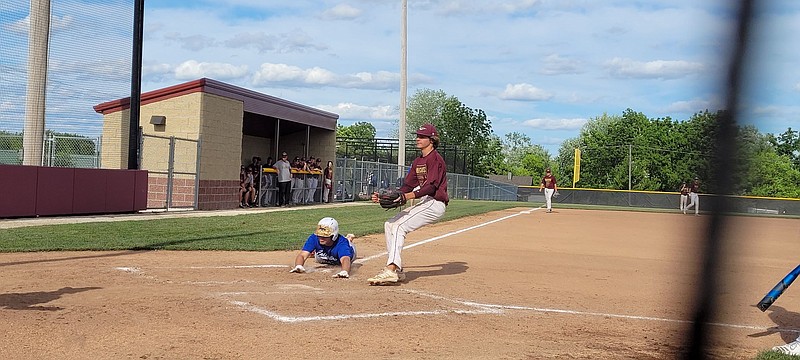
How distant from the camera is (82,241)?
11.4 meters

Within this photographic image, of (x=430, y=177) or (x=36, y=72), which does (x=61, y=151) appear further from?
(x=430, y=177)

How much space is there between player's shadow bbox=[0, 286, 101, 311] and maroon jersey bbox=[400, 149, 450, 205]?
11.7ft

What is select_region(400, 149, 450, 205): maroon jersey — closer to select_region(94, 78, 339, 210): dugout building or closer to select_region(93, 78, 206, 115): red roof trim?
select_region(94, 78, 339, 210): dugout building

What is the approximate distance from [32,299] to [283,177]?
20655 mm

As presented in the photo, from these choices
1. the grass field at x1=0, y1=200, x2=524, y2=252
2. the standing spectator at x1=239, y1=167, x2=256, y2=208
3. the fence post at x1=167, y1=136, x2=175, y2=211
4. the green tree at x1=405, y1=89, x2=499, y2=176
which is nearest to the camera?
the grass field at x1=0, y1=200, x2=524, y2=252

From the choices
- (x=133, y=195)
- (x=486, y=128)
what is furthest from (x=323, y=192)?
(x=486, y=128)

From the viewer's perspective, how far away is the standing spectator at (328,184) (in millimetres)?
33344

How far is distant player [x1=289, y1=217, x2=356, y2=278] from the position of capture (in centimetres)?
864

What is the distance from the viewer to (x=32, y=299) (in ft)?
20.5

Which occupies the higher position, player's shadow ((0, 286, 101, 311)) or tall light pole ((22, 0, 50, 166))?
tall light pole ((22, 0, 50, 166))

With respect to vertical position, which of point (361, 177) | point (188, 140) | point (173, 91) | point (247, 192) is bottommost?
point (247, 192)

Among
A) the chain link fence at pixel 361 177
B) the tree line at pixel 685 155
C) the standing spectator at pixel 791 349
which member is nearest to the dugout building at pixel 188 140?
the chain link fence at pixel 361 177

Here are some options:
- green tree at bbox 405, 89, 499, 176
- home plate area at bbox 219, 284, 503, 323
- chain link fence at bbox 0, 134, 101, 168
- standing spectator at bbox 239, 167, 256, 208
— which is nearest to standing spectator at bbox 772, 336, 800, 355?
home plate area at bbox 219, 284, 503, 323

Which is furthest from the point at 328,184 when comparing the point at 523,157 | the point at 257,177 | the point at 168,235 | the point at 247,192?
the point at 523,157
